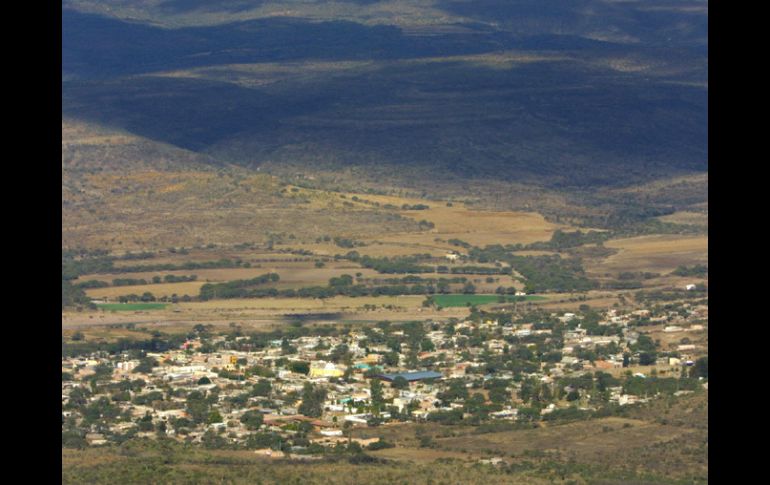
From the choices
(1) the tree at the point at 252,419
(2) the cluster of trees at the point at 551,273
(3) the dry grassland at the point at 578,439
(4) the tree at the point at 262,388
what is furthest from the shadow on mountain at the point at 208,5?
(3) the dry grassland at the point at 578,439

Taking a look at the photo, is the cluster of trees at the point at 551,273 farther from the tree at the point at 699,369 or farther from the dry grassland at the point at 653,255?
the tree at the point at 699,369

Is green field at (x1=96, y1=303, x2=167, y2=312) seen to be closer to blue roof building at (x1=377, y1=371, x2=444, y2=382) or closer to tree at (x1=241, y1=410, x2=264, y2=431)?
blue roof building at (x1=377, y1=371, x2=444, y2=382)

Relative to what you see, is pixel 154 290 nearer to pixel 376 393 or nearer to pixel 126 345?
pixel 126 345

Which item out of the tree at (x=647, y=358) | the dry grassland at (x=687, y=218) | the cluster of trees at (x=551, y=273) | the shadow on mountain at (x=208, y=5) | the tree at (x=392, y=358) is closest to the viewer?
the tree at (x=647, y=358)

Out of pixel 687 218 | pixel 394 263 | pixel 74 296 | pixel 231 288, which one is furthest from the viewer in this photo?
pixel 687 218

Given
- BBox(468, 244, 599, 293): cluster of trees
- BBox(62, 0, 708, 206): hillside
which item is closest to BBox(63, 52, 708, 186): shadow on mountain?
BBox(62, 0, 708, 206): hillside

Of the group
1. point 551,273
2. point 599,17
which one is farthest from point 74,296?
point 599,17
